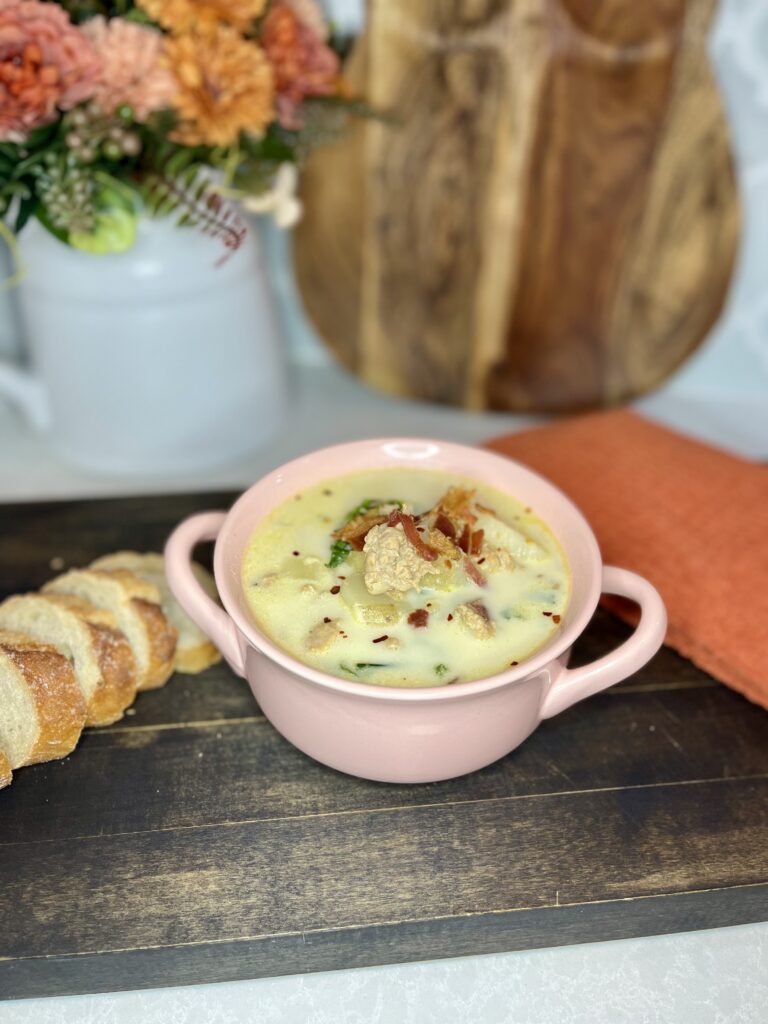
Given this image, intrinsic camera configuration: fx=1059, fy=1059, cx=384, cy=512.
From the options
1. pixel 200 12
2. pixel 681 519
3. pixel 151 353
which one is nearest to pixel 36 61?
pixel 200 12

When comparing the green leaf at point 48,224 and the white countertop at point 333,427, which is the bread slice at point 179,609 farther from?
the green leaf at point 48,224

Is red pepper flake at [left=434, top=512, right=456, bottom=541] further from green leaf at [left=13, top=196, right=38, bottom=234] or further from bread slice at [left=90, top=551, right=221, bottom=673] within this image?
green leaf at [left=13, top=196, right=38, bottom=234]

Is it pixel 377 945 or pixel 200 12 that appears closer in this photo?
pixel 377 945

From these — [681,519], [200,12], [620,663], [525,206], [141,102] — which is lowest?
[681,519]

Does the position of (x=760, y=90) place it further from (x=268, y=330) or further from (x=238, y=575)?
(x=238, y=575)

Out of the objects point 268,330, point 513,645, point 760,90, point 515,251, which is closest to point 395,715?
point 513,645

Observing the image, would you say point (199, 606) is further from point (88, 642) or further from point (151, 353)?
point (151, 353)
